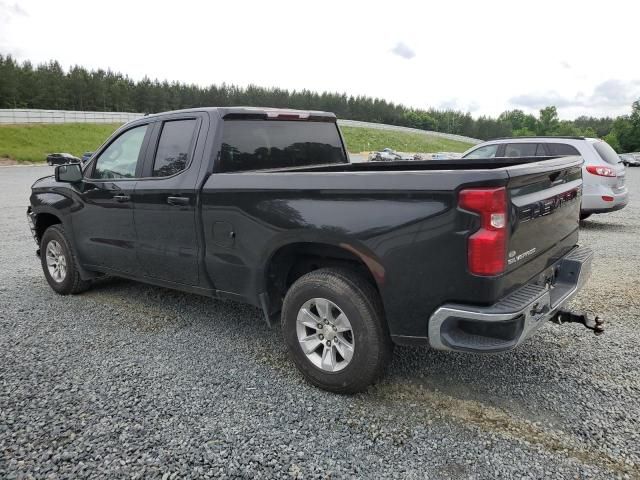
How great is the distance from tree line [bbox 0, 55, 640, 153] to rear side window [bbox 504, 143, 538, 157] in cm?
6982

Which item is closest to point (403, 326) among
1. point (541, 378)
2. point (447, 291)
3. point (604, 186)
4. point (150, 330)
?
point (447, 291)

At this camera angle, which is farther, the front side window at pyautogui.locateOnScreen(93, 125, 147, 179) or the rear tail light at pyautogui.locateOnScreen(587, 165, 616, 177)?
the rear tail light at pyautogui.locateOnScreen(587, 165, 616, 177)

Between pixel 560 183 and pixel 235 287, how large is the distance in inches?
96.2

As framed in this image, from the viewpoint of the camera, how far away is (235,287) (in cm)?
374

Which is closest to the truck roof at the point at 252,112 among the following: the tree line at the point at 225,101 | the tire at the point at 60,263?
the tire at the point at 60,263

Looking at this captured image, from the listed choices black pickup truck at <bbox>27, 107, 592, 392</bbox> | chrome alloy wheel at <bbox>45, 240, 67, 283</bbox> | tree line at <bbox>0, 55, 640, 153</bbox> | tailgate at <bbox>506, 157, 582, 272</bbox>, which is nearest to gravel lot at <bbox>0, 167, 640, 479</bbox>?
black pickup truck at <bbox>27, 107, 592, 392</bbox>

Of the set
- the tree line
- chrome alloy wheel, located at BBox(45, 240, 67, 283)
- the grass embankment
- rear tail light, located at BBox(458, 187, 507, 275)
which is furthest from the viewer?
the tree line

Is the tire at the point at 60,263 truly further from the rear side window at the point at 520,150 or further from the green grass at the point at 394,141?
the green grass at the point at 394,141

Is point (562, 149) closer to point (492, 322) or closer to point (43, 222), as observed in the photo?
point (492, 322)

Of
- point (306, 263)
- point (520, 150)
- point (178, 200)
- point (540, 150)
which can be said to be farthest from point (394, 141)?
point (306, 263)

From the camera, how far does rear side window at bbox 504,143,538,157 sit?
9.26 meters

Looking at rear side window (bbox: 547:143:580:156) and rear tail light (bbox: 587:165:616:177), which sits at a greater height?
rear side window (bbox: 547:143:580:156)

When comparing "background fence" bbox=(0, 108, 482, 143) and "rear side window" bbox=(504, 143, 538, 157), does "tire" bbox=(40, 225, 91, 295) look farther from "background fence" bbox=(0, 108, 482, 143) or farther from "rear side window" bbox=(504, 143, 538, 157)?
"background fence" bbox=(0, 108, 482, 143)

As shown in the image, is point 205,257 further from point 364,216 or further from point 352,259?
point 364,216
